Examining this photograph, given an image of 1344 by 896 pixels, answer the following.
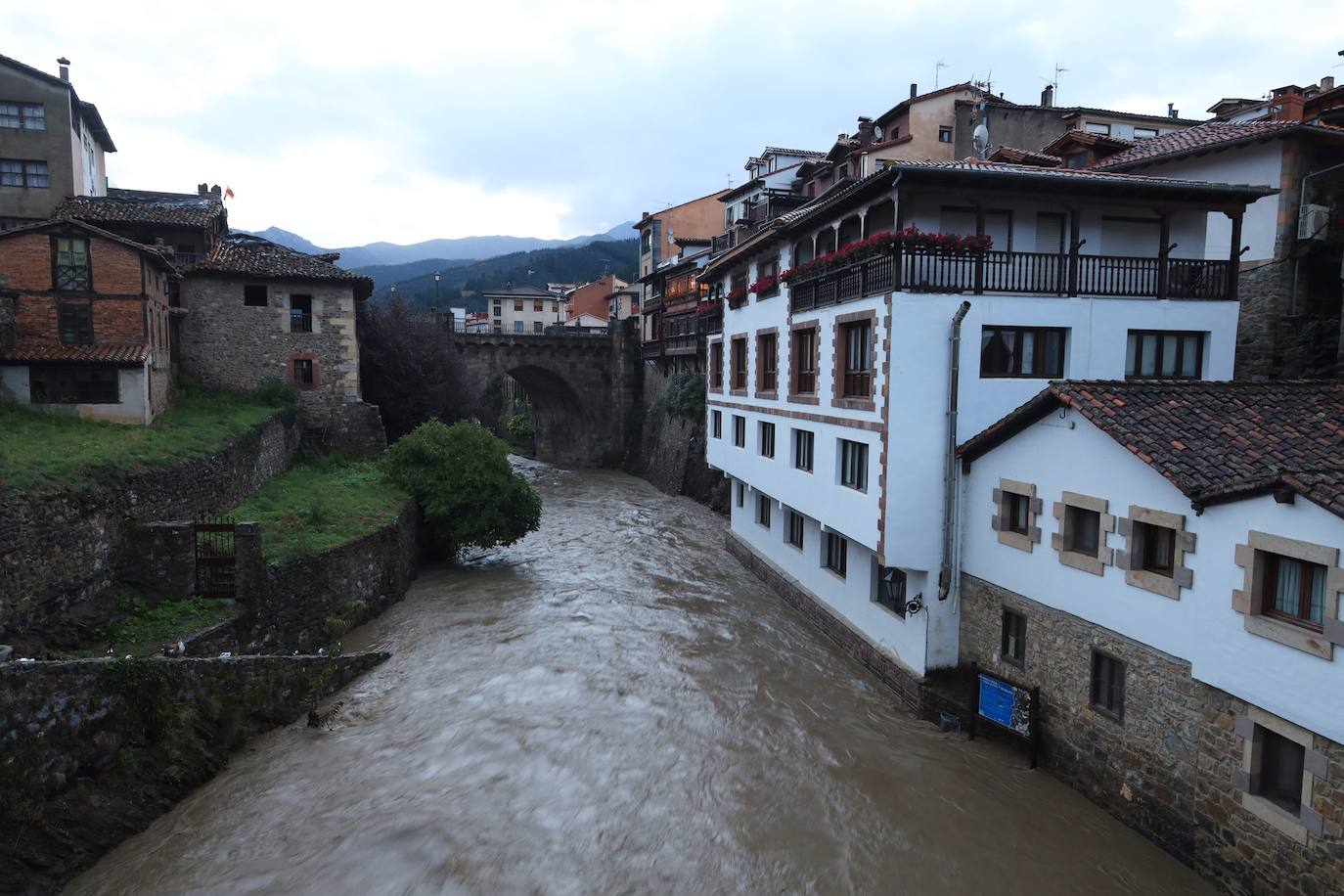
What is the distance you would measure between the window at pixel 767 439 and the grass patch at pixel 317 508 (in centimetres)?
1038

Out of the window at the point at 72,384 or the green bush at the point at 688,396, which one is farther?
the green bush at the point at 688,396

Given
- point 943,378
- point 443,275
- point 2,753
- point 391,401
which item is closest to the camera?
point 2,753

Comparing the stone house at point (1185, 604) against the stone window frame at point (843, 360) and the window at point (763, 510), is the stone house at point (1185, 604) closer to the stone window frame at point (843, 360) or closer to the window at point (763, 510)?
the stone window frame at point (843, 360)

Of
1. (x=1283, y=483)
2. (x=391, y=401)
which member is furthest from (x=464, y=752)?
(x=391, y=401)

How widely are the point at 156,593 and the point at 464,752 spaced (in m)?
7.03

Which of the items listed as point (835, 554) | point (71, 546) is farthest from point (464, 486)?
point (835, 554)

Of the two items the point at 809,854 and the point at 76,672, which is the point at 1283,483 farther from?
the point at 76,672

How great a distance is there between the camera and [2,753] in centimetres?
891

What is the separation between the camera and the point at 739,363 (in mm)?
24203

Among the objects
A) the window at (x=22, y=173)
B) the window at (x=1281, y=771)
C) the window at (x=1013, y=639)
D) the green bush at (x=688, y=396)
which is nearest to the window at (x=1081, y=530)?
the window at (x=1013, y=639)

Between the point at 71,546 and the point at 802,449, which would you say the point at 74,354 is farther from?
the point at 802,449

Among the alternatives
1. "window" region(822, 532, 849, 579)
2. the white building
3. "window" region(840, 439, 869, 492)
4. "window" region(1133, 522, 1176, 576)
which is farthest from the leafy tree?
"window" region(1133, 522, 1176, 576)

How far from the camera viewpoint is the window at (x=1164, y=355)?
1488 cm

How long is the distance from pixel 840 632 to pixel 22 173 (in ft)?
114
